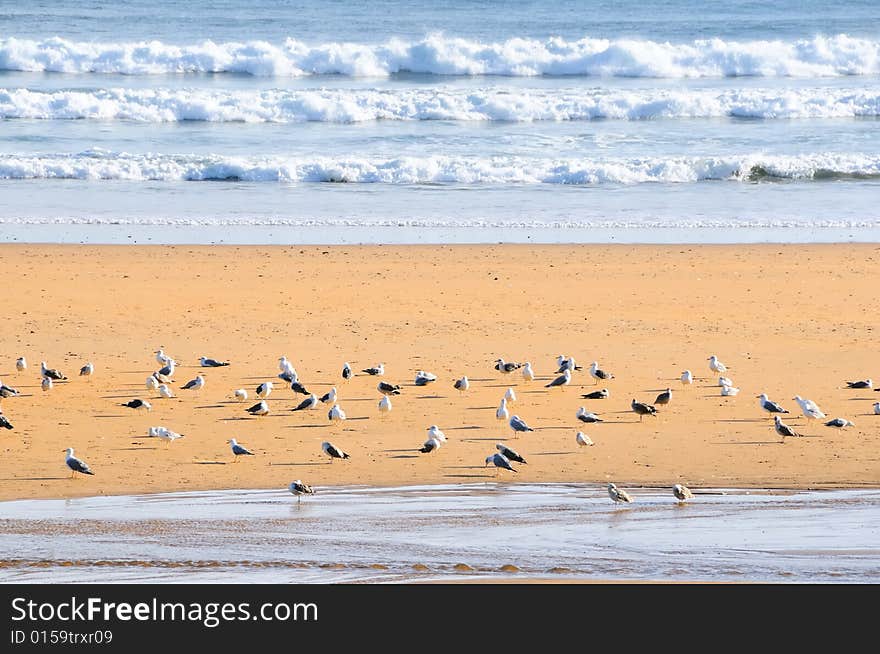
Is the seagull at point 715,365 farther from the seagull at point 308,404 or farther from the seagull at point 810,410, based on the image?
the seagull at point 308,404

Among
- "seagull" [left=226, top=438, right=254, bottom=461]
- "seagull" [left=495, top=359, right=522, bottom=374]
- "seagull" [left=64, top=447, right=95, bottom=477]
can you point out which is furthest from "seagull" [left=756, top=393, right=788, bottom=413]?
"seagull" [left=64, top=447, right=95, bottom=477]

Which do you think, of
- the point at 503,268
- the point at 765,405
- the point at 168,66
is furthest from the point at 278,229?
the point at 168,66

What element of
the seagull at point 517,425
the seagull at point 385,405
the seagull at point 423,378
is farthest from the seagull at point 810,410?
the seagull at point 385,405

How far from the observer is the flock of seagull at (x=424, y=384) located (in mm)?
9672

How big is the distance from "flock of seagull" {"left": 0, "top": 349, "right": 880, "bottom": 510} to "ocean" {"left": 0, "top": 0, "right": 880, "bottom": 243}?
6.78 meters

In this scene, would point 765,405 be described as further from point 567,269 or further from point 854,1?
point 854,1

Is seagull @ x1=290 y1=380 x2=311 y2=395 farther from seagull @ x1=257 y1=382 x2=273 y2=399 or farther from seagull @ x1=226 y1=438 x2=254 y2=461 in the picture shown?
seagull @ x1=226 y1=438 x2=254 y2=461

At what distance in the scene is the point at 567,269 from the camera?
16.3m

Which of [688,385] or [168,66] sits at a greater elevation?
[168,66]

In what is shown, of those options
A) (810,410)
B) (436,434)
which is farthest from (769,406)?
(436,434)

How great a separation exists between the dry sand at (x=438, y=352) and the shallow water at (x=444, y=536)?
16.8 inches

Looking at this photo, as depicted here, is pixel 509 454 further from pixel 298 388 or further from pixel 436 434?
pixel 298 388

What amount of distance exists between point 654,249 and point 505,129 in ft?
43.8

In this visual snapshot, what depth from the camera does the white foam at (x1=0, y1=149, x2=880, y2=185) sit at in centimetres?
2453
